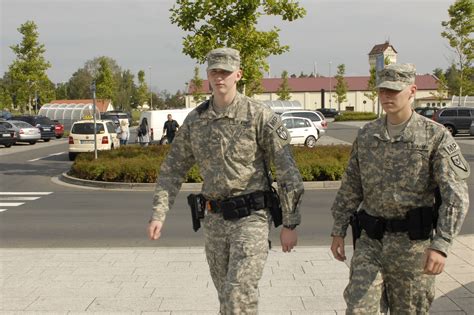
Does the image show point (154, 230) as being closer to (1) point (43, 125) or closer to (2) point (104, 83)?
(1) point (43, 125)

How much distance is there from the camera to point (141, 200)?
1284cm

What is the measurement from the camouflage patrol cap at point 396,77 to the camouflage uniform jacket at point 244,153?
72 centimetres

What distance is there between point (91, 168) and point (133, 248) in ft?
28.5

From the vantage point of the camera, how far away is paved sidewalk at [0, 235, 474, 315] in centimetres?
510

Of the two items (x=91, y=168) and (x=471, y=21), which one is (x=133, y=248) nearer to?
(x=91, y=168)

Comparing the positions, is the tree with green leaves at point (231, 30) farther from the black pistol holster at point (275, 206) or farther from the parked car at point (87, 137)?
the black pistol holster at point (275, 206)

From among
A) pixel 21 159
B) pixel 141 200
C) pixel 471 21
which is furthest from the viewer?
pixel 471 21

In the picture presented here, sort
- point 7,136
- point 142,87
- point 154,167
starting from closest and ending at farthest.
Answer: point 154,167, point 7,136, point 142,87

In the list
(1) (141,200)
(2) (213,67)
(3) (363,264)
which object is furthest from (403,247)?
(1) (141,200)

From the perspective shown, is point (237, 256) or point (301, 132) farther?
point (301, 132)

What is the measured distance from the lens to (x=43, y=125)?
118ft

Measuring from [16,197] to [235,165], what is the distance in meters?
11.3

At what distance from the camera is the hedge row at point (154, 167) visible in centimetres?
1493

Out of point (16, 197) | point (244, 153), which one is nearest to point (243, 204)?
point (244, 153)
